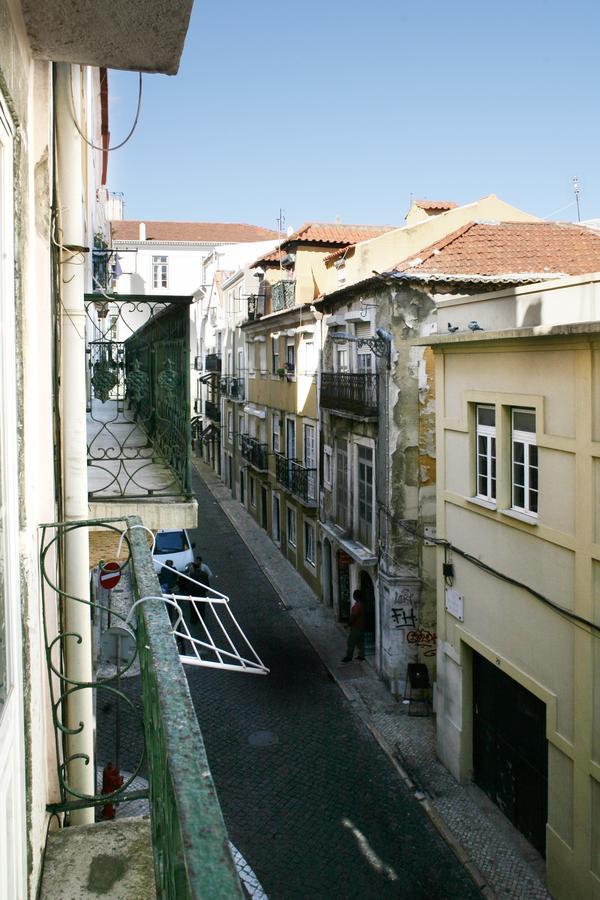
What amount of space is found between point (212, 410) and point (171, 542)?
20.3m

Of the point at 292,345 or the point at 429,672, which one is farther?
the point at 292,345

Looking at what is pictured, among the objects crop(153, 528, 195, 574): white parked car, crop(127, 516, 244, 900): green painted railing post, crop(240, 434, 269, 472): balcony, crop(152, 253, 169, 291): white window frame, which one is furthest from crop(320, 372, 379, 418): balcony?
crop(152, 253, 169, 291): white window frame

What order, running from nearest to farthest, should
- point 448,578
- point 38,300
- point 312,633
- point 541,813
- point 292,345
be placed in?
point 38,300
point 541,813
point 448,578
point 312,633
point 292,345

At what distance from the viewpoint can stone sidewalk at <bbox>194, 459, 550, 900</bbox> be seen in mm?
9945

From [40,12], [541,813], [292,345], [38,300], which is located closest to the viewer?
[40,12]

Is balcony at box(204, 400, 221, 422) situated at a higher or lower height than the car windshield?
higher

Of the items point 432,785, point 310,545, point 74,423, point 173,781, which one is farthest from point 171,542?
point 173,781

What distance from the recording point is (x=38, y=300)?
11.5ft

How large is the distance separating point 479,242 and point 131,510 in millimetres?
12331

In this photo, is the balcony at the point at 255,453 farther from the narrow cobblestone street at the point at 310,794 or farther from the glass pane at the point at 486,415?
the glass pane at the point at 486,415

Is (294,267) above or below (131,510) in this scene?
above

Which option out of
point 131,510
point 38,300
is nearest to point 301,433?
point 131,510

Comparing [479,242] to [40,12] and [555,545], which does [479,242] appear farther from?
[40,12]

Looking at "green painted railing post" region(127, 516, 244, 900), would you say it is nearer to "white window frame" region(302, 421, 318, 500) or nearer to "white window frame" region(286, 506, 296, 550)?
"white window frame" region(302, 421, 318, 500)
